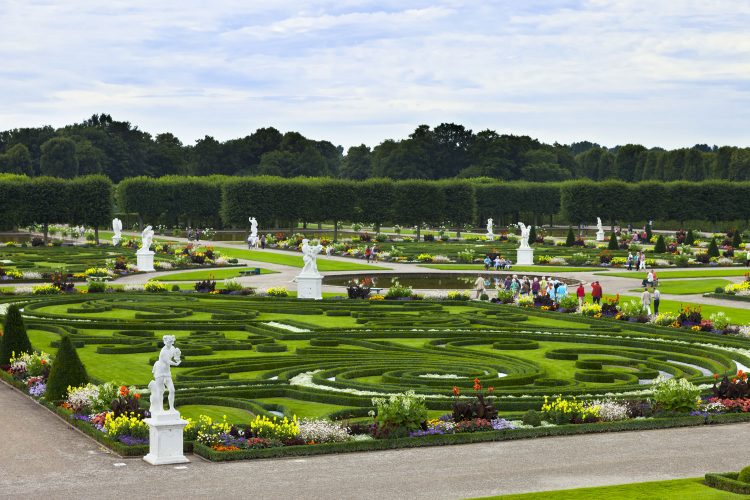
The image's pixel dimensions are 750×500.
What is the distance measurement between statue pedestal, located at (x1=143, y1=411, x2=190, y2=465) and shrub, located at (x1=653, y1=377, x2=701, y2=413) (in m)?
9.40

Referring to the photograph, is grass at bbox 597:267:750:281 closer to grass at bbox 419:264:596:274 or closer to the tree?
grass at bbox 419:264:596:274

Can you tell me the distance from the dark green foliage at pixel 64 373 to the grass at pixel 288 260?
38.5m

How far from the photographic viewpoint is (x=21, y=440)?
2095 cm

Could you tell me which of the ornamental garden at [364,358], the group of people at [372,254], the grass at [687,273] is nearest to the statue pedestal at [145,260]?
the ornamental garden at [364,358]

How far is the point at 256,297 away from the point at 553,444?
997 inches

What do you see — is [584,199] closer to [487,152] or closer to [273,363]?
[487,152]

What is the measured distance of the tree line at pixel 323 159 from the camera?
148625 mm

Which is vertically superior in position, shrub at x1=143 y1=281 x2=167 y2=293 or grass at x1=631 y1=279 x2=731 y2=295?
grass at x1=631 y1=279 x2=731 y2=295

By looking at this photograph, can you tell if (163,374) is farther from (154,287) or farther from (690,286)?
(690,286)

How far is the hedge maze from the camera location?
25.2m

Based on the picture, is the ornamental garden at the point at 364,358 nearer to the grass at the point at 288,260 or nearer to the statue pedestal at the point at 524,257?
Result: the grass at the point at 288,260

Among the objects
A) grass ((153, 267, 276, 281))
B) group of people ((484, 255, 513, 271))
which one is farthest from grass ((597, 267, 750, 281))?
grass ((153, 267, 276, 281))

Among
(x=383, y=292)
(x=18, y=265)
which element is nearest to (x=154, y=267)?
(x=18, y=265)

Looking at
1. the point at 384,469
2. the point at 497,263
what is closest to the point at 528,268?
the point at 497,263
